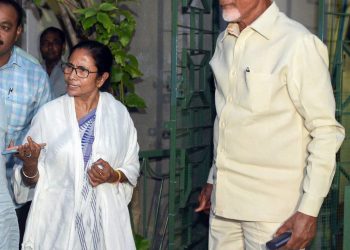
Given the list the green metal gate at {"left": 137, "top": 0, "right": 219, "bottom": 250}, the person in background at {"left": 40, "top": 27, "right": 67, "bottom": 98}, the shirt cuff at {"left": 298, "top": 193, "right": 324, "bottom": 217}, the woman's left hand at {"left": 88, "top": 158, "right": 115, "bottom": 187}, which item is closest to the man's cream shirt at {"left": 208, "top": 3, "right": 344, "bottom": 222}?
the shirt cuff at {"left": 298, "top": 193, "right": 324, "bottom": 217}

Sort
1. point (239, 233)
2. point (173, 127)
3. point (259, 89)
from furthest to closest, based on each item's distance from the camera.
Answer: point (173, 127)
point (239, 233)
point (259, 89)

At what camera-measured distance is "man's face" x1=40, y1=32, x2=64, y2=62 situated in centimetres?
654

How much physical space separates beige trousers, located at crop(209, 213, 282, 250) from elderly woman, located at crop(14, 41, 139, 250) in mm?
521

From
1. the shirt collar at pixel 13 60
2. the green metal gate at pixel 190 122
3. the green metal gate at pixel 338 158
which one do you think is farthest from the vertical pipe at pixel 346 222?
the shirt collar at pixel 13 60

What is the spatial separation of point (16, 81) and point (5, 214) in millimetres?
741

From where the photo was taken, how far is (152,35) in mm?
5711

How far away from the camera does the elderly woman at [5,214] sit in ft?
12.2

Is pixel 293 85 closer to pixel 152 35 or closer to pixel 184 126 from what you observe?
pixel 184 126

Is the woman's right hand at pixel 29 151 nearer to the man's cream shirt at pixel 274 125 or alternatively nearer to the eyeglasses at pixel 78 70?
the eyeglasses at pixel 78 70

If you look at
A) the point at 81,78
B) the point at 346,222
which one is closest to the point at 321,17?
the point at 346,222

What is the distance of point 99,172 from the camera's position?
11.8 ft

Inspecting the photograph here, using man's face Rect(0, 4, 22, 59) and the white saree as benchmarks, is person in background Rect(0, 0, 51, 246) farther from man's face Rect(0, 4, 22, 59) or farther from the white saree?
the white saree

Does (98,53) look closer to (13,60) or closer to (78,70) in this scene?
(78,70)

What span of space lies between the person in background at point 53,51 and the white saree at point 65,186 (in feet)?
8.19
